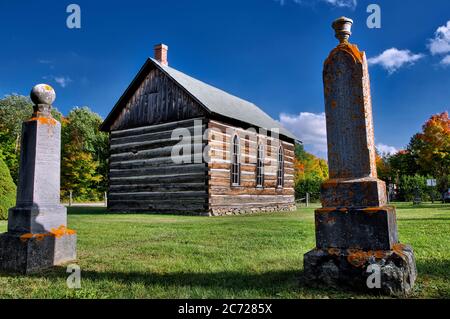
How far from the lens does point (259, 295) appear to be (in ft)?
11.5

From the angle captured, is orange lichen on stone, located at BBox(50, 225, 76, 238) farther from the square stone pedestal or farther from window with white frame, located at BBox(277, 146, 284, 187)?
window with white frame, located at BBox(277, 146, 284, 187)

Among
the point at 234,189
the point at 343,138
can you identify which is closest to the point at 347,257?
the point at 343,138

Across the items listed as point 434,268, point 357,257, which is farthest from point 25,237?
point 434,268

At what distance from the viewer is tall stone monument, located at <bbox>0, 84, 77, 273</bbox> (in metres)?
4.92

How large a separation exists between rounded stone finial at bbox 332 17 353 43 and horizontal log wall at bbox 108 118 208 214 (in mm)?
12456

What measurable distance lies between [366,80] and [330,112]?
22.6 inches

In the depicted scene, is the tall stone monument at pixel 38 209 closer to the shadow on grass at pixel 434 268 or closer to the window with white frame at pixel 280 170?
the shadow on grass at pixel 434 268

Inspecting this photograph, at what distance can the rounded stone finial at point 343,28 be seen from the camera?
4275 millimetres

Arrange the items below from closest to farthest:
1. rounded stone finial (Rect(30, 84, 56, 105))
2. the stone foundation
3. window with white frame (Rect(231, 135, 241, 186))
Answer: rounded stone finial (Rect(30, 84, 56, 105)) → the stone foundation → window with white frame (Rect(231, 135, 241, 186))

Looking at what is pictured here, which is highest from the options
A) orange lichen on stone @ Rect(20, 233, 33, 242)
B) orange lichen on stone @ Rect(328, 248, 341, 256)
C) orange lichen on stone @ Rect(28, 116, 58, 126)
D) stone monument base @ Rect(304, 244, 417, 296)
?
orange lichen on stone @ Rect(28, 116, 58, 126)

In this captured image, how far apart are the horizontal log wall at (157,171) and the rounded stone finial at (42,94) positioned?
11.1 metres

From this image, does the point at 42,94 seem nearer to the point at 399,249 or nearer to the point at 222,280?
the point at 222,280

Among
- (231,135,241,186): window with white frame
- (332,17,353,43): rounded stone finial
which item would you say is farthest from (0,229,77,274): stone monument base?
(231,135,241,186): window with white frame

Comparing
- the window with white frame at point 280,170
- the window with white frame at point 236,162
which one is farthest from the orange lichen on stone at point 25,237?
the window with white frame at point 280,170
